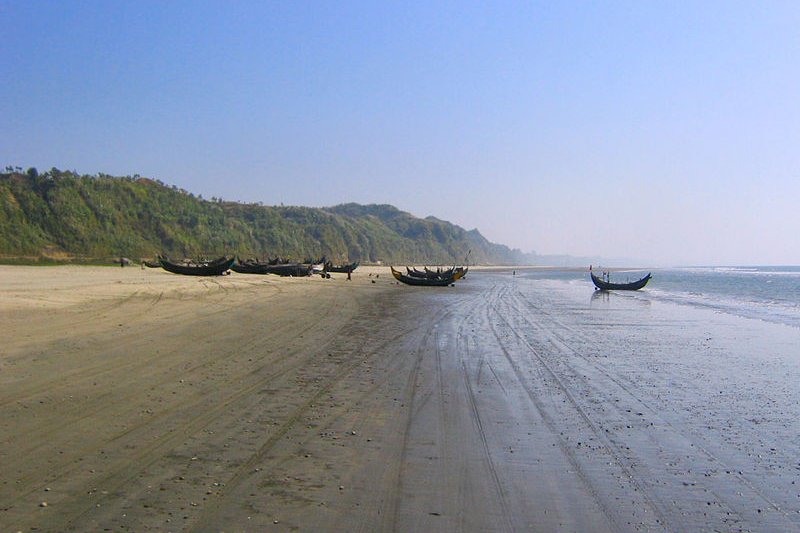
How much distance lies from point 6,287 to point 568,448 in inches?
777

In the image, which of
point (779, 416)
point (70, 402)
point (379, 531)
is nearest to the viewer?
point (379, 531)

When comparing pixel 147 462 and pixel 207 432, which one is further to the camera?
pixel 207 432

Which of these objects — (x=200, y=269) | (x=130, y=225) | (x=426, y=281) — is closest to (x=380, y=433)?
(x=200, y=269)

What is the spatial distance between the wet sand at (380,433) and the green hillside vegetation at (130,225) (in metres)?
42.1

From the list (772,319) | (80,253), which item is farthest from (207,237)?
(772,319)

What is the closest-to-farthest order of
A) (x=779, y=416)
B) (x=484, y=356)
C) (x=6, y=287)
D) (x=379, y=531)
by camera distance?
1. (x=379, y=531)
2. (x=779, y=416)
3. (x=484, y=356)
4. (x=6, y=287)

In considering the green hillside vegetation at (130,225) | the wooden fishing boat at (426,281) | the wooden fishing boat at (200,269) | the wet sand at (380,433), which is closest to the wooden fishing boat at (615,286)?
the wooden fishing boat at (426,281)

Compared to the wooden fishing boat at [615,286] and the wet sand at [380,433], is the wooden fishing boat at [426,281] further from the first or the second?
the wet sand at [380,433]

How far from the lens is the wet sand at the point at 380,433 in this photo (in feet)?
12.9

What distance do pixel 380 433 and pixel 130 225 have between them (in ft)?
221

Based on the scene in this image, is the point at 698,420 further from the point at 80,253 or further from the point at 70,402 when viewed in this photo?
the point at 80,253

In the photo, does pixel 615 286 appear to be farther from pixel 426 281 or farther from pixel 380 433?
pixel 380 433

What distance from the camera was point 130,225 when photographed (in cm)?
6456

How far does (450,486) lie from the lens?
439cm
